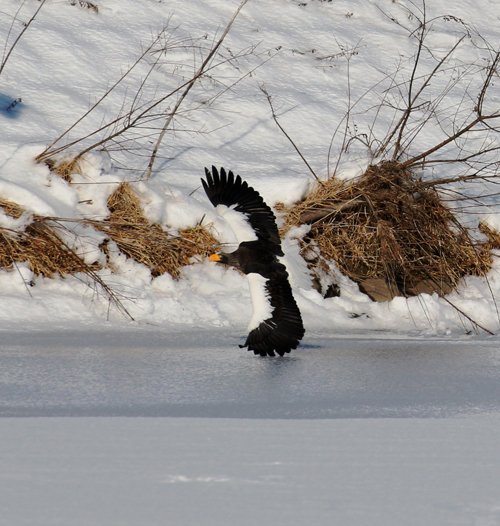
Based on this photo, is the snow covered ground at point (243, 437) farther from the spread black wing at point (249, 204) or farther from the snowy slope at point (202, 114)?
the snowy slope at point (202, 114)

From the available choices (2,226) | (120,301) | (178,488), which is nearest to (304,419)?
(178,488)

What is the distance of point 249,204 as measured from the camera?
5.31 meters

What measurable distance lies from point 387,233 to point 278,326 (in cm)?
223

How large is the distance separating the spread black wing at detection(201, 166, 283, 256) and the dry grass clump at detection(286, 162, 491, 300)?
173cm

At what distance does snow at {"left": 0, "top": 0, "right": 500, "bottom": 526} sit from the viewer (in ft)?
9.07

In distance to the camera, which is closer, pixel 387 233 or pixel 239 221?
pixel 239 221

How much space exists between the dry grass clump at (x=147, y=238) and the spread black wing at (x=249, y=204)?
118cm

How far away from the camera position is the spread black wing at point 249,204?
520cm

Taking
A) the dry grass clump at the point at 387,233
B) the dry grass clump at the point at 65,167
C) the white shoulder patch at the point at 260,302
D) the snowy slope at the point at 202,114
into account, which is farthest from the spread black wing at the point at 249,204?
the dry grass clump at the point at 387,233

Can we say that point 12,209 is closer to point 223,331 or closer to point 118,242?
point 118,242

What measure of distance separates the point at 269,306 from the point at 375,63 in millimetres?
5479

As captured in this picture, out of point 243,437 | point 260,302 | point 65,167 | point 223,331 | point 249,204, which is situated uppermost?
point 65,167

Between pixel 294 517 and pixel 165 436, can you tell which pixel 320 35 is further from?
pixel 294 517

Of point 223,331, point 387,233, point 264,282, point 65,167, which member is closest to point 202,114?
point 65,167
